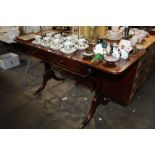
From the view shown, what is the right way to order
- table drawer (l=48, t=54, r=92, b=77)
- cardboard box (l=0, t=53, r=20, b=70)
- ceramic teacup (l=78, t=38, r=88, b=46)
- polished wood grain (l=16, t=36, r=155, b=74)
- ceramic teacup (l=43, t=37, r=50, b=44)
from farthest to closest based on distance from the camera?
cardboard box (l=0, t=53, r=20, b=70) < ceramic teacup (l=43, t=37, r=50, b=44) < ceramic teacup (l=78, t=38, r=88, b=46) < table drawer (l=48, t=54, r=92, b=77) < polished wood grain (l=16, t=36, r=155, b=74)

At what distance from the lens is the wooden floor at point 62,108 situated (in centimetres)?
191

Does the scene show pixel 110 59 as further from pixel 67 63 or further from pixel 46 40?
pixel 46 40

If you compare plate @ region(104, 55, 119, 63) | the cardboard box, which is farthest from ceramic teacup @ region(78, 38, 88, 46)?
the cardboard box

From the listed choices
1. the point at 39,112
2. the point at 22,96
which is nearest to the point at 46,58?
the point at 39,112

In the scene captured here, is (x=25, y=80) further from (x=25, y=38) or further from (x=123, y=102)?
(x=123, y=102)

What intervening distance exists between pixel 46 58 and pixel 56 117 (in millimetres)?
733

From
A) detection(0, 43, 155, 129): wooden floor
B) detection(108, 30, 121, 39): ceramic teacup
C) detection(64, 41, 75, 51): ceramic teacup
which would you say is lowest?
detection(0, 43, 155, 129): wooden floor

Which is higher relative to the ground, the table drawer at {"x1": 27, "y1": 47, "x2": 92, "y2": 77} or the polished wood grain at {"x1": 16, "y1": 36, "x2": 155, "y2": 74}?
the polished wood grain at {"x1": 16, "y1": 36, "x2": 155, "y2": 74}

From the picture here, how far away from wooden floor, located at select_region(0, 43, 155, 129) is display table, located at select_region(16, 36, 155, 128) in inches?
5.1

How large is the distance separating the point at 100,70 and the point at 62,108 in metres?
0.99

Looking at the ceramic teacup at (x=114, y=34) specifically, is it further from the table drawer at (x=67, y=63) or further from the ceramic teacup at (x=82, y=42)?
the table drawer at (x=67, y=63)

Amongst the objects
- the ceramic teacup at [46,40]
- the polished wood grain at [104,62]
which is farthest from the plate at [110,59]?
the ceramic teacup at [46,40]

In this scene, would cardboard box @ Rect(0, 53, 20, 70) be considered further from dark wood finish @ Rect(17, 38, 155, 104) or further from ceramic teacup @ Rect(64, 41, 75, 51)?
ceramic teacup @ Rect(64, 41, 75, 51)

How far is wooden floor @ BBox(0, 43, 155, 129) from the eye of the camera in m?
1.91
